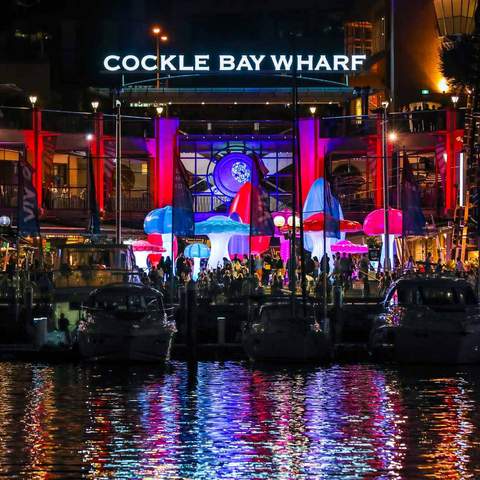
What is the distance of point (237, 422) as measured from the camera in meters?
31.5

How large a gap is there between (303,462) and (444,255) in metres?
51.8

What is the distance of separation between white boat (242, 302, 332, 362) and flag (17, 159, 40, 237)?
46.5 ft

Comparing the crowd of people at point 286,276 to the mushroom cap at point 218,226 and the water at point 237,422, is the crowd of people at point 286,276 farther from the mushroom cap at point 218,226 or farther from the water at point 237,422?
the water at point 237,422

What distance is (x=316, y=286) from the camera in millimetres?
55875

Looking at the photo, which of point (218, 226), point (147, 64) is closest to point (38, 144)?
point (147, 64)

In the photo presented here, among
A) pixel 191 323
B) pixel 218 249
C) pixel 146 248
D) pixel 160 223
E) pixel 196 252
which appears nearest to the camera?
pixel 191 323

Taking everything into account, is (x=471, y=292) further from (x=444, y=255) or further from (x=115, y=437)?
(x=444, y=255)

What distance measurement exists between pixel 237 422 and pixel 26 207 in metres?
26.9

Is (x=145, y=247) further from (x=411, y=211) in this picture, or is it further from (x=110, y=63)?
(x=110, y=63)

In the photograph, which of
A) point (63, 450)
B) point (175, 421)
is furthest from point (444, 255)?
point (63, 450)

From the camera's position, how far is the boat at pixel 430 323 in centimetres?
4397

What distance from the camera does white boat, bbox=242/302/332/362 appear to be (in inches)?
1766

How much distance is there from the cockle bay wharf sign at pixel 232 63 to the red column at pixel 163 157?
8.23m

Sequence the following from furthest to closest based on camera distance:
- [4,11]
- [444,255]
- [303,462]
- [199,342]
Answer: [4,11], [444,255], [199,342], [303,462]
